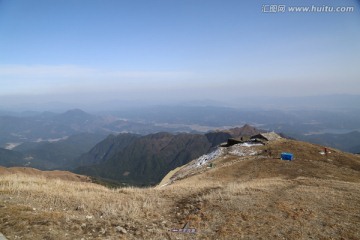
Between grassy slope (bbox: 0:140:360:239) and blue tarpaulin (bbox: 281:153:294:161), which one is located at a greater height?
grassy slope (bbox: 0:140:360:239)

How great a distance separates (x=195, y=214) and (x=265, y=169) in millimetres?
19958

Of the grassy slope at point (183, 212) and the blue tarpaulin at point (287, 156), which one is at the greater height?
the grassy slope at point (183, 212)

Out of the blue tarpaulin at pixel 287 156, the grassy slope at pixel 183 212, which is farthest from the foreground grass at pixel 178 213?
the blue tarpaulin at pixel 287 156

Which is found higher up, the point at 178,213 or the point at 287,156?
the point at 178,213

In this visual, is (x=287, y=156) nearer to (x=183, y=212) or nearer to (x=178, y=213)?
(x=183, y=212)

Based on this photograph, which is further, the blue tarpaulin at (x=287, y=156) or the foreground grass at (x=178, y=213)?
the blue tarpaulin at (x=287, y=156)

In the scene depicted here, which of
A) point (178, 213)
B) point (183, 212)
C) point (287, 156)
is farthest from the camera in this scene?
point (287, 156)

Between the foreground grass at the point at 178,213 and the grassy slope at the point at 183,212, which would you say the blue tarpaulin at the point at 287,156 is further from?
the foreground grass at the point at 178,213


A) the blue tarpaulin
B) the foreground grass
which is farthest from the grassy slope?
the blue tarpaulin

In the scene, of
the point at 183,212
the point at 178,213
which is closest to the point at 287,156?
the point at 183,212

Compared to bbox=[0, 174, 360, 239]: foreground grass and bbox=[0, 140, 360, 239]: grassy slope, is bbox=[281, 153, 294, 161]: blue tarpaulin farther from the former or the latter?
bbox=[0, 174, 360, 239]: foreground grass

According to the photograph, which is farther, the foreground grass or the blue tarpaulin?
the blue tarpaulin

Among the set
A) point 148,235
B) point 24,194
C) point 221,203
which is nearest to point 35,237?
point 148,235

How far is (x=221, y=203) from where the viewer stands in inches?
560
